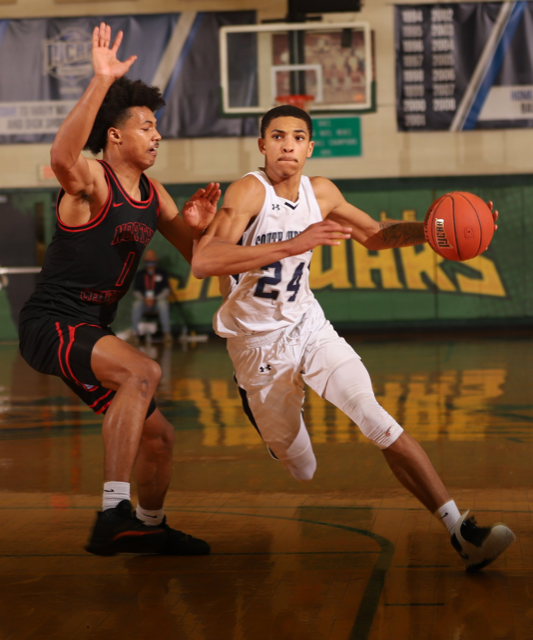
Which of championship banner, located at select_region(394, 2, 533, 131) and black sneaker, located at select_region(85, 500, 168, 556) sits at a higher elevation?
championship banner, located at select_region(394, 2, 533, 131)

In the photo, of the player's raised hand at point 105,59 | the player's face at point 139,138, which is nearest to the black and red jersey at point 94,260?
the player's face at point 139,138

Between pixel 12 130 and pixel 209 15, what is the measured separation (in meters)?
4.08

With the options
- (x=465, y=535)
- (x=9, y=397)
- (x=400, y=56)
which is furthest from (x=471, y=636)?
(x=400, y=56)

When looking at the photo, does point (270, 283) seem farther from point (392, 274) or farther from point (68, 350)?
point (392, 274)

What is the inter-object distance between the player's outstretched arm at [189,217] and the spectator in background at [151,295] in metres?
9.83

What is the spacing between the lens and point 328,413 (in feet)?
23.4

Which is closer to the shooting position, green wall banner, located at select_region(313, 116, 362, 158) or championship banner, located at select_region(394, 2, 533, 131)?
championship banner, located at select_region(394, 2, 533, 131)

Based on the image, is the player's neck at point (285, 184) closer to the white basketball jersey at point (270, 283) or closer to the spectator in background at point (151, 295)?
the white basketball jersey at point (270, 283)

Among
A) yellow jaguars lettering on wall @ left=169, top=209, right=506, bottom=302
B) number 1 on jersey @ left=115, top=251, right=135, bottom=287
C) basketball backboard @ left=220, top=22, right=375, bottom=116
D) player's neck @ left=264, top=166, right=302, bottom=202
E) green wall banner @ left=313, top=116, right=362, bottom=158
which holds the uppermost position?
basketball backboard @ left=220, top=22, right=375, bottom=116

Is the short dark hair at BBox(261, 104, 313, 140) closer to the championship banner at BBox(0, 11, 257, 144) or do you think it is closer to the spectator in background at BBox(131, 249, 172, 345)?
the spectator in background at BBox(131, 249, 172, 345)

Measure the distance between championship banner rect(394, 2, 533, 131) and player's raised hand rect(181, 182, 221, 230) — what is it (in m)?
11.3

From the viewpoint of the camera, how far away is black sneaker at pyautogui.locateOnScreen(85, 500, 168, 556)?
3.07 metres

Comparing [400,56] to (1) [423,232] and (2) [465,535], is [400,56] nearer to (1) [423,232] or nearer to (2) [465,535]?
(1) [423,232]

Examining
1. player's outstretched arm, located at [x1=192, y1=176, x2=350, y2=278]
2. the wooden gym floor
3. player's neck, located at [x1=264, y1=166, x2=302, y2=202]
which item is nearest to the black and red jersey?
player's outstretched arm, located at [x1=192, y1=176, x2=350, y2=278]
